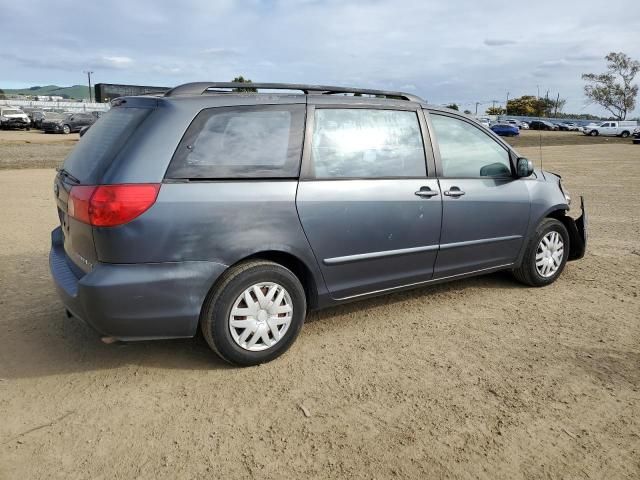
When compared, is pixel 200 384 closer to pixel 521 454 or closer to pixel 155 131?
pixel 155 131

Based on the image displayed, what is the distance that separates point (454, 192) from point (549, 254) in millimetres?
1458

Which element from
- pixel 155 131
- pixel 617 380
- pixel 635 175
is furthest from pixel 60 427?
pixel 635 175

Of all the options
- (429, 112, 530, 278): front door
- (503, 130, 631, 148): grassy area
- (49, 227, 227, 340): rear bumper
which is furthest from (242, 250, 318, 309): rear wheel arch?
(503, 130, 631, 148): grassy area

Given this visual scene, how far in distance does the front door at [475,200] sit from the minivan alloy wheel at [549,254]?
32cm

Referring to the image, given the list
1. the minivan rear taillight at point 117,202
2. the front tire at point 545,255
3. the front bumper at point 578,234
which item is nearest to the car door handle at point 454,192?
the front tire at point 545,255

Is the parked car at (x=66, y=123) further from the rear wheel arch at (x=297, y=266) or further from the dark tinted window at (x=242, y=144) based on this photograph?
the rear wheel arch at (x=297, y=266)

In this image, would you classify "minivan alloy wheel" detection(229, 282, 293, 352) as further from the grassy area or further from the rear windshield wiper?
the grassy area

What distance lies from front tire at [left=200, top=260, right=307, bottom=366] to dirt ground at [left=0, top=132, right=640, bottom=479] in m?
0.14

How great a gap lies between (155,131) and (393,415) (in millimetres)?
2081

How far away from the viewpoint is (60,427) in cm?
274

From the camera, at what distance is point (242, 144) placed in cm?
327

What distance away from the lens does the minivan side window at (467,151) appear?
4.18 metres

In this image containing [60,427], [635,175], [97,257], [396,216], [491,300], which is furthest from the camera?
[635,175]

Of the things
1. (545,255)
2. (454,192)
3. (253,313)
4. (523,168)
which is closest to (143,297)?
(253,313)
